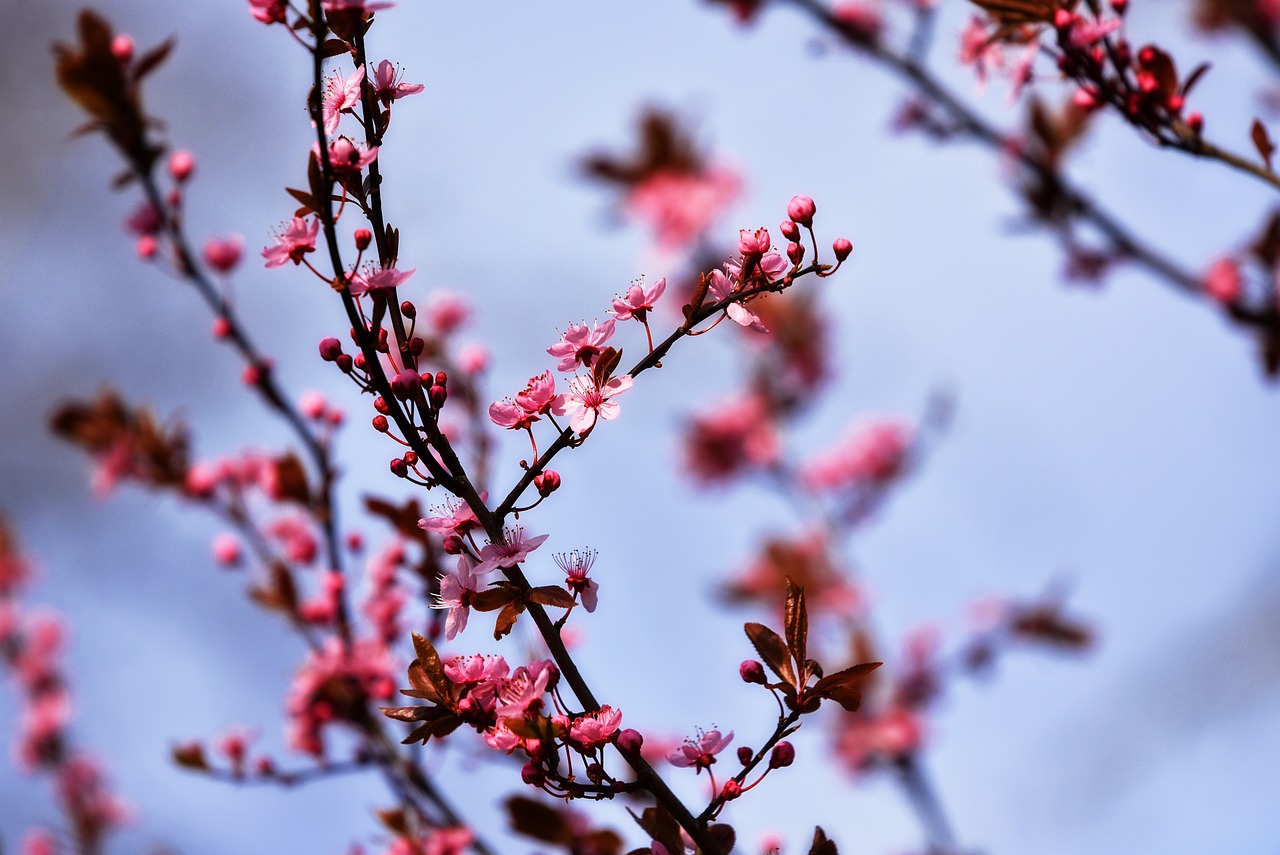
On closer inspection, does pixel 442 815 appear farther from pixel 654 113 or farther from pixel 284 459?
pixel 654 113

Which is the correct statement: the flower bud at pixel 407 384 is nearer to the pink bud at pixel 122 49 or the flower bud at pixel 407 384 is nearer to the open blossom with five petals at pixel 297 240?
the open blossom with five petals at pixel 297 240

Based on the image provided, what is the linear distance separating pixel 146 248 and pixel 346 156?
141 centimetres

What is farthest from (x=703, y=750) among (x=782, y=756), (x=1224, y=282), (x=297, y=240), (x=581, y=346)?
(x=1224, y=282)

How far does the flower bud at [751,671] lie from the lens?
4.68ft

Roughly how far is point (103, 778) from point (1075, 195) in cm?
Result: 573

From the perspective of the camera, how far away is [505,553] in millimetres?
1329

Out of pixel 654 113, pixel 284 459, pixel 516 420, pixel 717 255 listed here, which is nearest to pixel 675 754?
pixel 516 420

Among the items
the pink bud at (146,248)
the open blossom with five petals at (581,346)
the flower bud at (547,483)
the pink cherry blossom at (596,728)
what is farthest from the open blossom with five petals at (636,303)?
the pink bud at (146,248)

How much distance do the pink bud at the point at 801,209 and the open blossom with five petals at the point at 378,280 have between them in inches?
21.0

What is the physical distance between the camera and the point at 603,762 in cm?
134

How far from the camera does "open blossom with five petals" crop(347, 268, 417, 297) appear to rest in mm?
1314

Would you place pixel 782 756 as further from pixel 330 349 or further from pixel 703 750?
pixel 330 349

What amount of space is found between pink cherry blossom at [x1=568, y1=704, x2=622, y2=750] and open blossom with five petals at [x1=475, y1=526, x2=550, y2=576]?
22 centimetres

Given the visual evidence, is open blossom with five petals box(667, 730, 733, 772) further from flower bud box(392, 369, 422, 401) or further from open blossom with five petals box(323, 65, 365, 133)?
open blossom with five petals box(323, 65, 365, 133)
